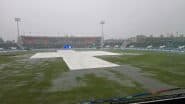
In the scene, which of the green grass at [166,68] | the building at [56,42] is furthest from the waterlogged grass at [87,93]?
the building at [56,42]

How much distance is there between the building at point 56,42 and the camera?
81000mm

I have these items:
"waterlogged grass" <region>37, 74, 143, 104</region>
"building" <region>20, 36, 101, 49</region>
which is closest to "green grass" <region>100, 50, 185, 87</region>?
"waterlogged grass" <region>37, 74, 143, 104</region>

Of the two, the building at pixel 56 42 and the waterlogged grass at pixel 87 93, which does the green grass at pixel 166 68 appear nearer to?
the waterlogged grass at pixel 87 93

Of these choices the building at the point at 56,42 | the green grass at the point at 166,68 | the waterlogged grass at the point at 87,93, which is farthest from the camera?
the building at the point at 56,42

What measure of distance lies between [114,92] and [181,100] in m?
4.49

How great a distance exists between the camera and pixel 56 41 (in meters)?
86.9

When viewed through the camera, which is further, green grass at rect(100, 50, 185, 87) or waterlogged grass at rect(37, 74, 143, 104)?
green grass at rect(100, 50, 185, 87)

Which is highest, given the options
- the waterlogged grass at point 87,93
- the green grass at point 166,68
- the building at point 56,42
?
the building at point 56,42

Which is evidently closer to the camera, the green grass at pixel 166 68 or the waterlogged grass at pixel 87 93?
the waterlogged grass at pixel 87 93

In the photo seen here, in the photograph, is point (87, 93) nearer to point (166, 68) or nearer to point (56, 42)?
point (166, 68)

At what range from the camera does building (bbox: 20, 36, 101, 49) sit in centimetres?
8100

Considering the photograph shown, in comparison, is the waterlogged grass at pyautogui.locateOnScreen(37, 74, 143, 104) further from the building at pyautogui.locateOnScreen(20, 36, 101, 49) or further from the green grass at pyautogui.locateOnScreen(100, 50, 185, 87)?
the building at pyautogui.locateOnScreen(20, 36, 101, 49)

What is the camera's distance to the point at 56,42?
86500 millimetres

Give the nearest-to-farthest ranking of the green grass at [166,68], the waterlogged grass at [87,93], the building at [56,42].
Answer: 1. the waterlogged grass at [87,93]
2. the green grass at [166,68]
3. the building at [56,42]
